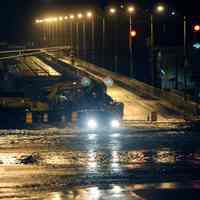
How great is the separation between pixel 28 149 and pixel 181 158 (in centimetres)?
702

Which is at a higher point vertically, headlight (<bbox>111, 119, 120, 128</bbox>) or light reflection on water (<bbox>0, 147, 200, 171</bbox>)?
headlight (<bbox>111, 119, 120, 128</bbox>)

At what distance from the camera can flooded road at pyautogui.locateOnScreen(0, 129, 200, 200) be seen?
59.5 feet

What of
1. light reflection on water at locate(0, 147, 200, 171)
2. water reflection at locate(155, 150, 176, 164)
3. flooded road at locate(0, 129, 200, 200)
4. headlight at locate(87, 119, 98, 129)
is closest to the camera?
flooded road at locate(0, 129, 200, 200)

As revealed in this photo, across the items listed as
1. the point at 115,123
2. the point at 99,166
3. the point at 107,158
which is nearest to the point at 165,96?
the point at 115,123

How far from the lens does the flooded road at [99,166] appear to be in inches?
714

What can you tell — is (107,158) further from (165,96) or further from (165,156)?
(165,96)

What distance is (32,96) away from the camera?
4538 cm

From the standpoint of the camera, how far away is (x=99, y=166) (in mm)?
23469

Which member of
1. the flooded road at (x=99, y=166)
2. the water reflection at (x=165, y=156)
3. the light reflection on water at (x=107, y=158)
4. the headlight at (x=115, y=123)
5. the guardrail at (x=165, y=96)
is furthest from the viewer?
the guardrail at (x=165, y=96)

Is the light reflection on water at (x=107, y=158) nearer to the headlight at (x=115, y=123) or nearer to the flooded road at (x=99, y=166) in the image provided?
the flooded road at (x=99, y=166)

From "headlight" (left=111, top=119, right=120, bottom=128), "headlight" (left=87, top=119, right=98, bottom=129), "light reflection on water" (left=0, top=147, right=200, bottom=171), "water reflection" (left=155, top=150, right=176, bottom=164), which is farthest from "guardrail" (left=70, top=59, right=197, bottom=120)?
"light reflection on water" (left=0, top=147, right=200, bottom=171)

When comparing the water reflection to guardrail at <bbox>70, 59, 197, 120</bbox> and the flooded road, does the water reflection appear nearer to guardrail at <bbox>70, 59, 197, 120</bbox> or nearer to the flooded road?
the flooded road

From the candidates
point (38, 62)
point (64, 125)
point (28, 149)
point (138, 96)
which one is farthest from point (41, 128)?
point (38, 62)

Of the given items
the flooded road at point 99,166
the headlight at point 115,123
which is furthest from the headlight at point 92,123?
the flooded road at point 99,166
